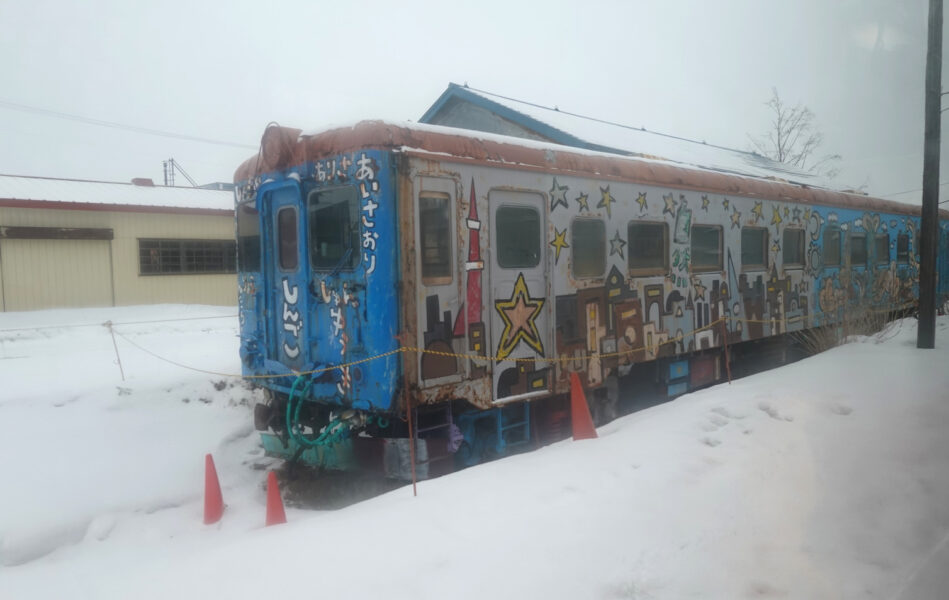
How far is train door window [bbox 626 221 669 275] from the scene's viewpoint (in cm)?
700

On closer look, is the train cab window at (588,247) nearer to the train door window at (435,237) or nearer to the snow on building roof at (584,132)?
the train door window at (435,237)

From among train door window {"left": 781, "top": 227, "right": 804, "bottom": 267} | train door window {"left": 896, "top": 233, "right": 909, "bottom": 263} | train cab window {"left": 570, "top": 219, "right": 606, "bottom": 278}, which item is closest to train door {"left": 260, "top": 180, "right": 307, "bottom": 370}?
train cab window {"left": 570, "top": 219, "right": 606, "bottom": 278}

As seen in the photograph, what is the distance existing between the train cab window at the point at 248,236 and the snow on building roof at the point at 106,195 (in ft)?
31.5

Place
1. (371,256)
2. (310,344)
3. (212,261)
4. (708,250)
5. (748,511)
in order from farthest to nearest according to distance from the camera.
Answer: (212,261) → (708,250) → (310,344) → (371,256) → (748,511)

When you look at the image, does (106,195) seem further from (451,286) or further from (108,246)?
(451,286)

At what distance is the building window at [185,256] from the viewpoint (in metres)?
15.0

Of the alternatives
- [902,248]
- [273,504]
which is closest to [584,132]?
[902,248]

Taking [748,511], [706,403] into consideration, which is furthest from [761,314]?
[748,511]

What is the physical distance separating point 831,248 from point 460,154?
8206 mm

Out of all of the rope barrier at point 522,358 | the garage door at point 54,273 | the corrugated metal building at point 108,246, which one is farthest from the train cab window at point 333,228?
the garage door at point 54,273

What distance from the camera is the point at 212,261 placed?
16047 mm

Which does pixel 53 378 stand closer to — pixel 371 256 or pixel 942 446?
pixel 371 256

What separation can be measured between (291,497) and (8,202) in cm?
1122

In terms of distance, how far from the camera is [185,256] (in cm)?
1559
